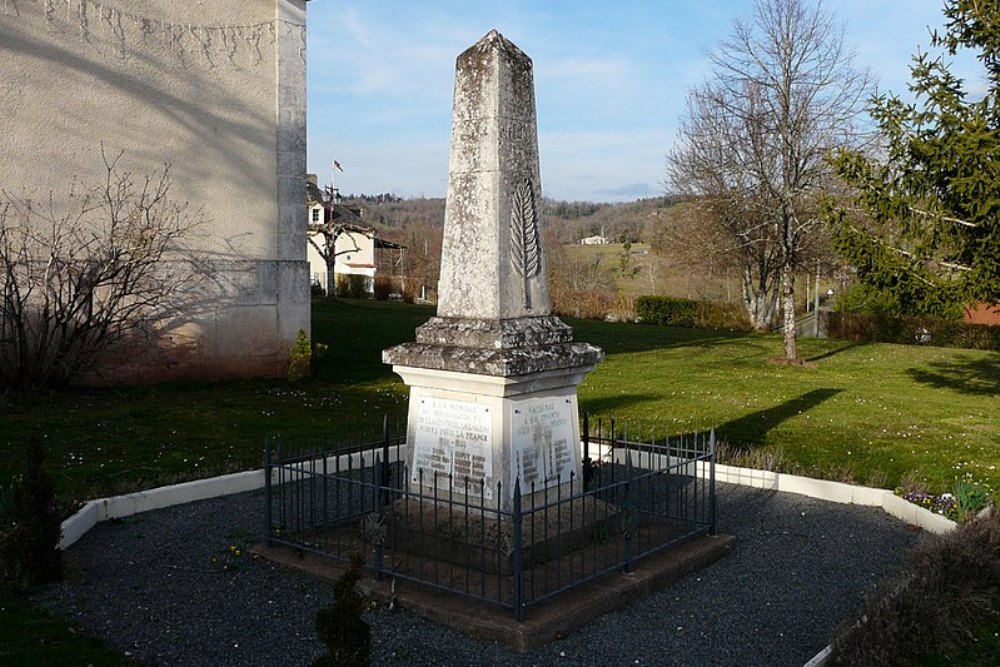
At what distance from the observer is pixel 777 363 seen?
21.2m

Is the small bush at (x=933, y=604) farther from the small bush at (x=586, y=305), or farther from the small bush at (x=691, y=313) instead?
the small bush at (x=586, y=305)

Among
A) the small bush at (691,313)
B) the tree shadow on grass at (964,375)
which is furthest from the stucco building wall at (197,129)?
the small bush at (691,313)

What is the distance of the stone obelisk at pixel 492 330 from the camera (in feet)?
20.5

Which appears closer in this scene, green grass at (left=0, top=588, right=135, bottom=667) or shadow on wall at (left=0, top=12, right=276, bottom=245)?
green grass at (left=0, top=588, right=135, bottom=667)

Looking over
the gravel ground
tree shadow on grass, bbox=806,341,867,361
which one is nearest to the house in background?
tree shadow on grass, bbox=806,341,867,361

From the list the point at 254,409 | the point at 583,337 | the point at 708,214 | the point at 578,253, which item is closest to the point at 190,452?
the point at 254,409

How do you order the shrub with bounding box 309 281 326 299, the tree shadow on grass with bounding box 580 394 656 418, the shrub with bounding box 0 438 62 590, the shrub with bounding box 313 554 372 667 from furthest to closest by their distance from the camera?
the shrub with bounding box 309 281 326 299, the tree shadow on grass with bounding box 580 394 656 418, the shrub with bounding box 0 438 62 590, the shrub with bounding box 313 554 372 667

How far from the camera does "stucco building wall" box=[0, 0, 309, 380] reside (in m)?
12.7

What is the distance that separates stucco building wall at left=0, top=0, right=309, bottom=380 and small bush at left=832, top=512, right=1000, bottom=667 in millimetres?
11534

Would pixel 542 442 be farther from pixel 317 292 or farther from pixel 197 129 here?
pixel 317 292

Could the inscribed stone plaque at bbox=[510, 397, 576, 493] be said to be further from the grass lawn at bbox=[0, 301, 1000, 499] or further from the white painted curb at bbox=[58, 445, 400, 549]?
the grass lawn at bbox=[0, 301, 1000, 499]

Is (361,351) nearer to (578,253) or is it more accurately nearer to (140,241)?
(140,241)

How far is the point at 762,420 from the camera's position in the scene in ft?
43.5

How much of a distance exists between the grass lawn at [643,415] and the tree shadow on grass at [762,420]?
0.03 meters
